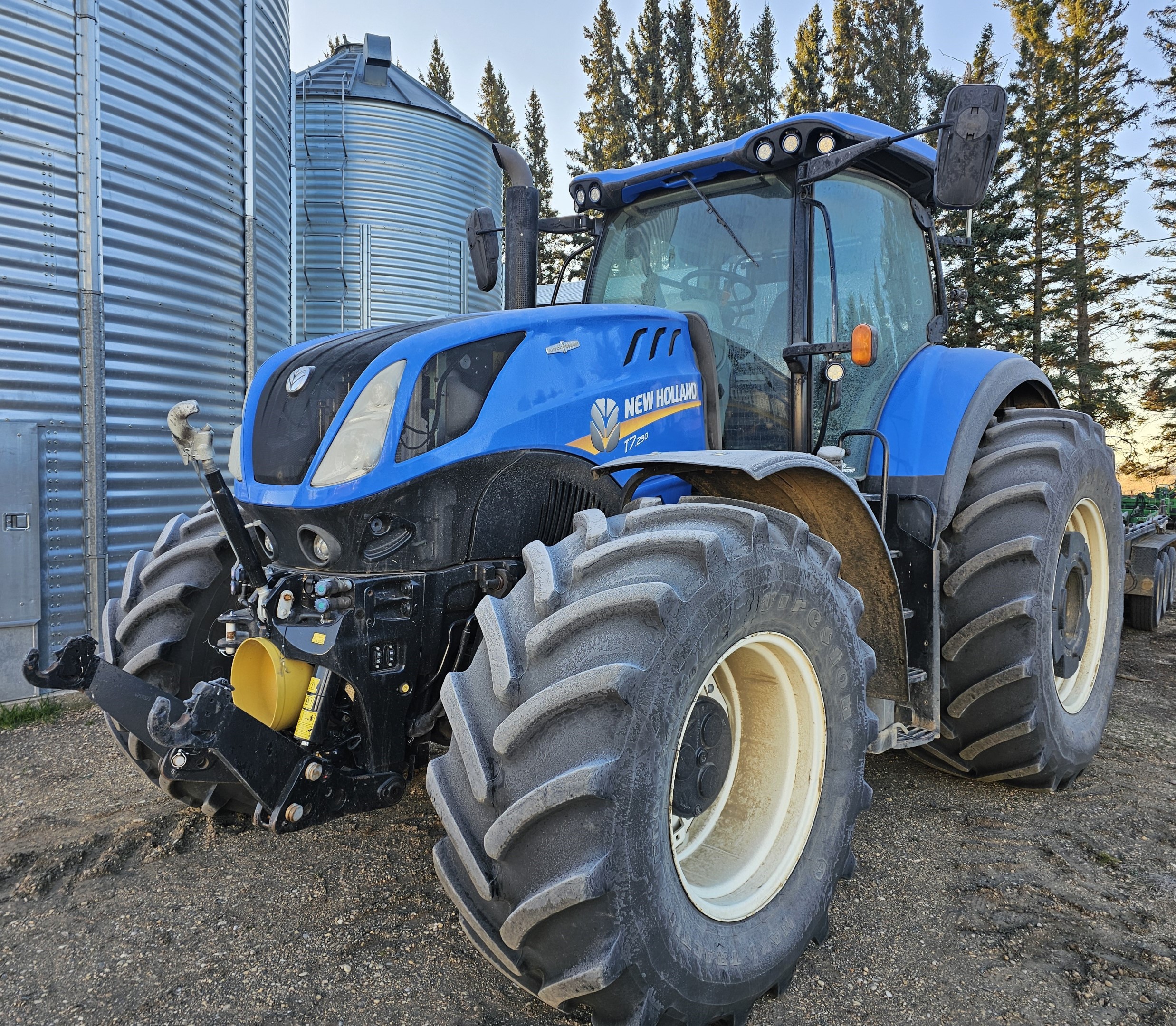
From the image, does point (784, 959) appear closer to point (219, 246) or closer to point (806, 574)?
point (806, 574)

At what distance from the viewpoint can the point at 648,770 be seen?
1.72 m

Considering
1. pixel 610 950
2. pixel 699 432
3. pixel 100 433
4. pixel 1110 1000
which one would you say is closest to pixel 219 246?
pixel 100 433

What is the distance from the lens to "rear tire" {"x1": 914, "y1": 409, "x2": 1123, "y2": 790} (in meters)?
→ 3.08

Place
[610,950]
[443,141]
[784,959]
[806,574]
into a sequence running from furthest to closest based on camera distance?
[443,141], [806,574], [784,959], [610,950]

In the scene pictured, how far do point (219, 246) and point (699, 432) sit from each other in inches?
167

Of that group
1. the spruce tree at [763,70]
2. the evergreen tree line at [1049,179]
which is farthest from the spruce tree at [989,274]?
the spruce tree at [763,70]

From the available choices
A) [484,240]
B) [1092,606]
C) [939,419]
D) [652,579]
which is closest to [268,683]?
[652,579]

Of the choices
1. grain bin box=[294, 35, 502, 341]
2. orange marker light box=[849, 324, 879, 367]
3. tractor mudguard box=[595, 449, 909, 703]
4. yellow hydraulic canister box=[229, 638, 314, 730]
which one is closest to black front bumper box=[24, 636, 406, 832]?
yellow hydraulic canister box=[229, 638, 314, 730]

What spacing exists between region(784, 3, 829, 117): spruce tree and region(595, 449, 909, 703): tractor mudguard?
95.3 ft

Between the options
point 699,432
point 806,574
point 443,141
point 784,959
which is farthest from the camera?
point 443,141

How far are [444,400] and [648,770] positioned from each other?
1092 mm

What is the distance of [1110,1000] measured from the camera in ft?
6.94

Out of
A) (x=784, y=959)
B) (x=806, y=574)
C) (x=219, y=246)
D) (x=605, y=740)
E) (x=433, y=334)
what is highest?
(x=219, y=246)

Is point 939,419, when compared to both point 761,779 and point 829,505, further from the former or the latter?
point 761,779
